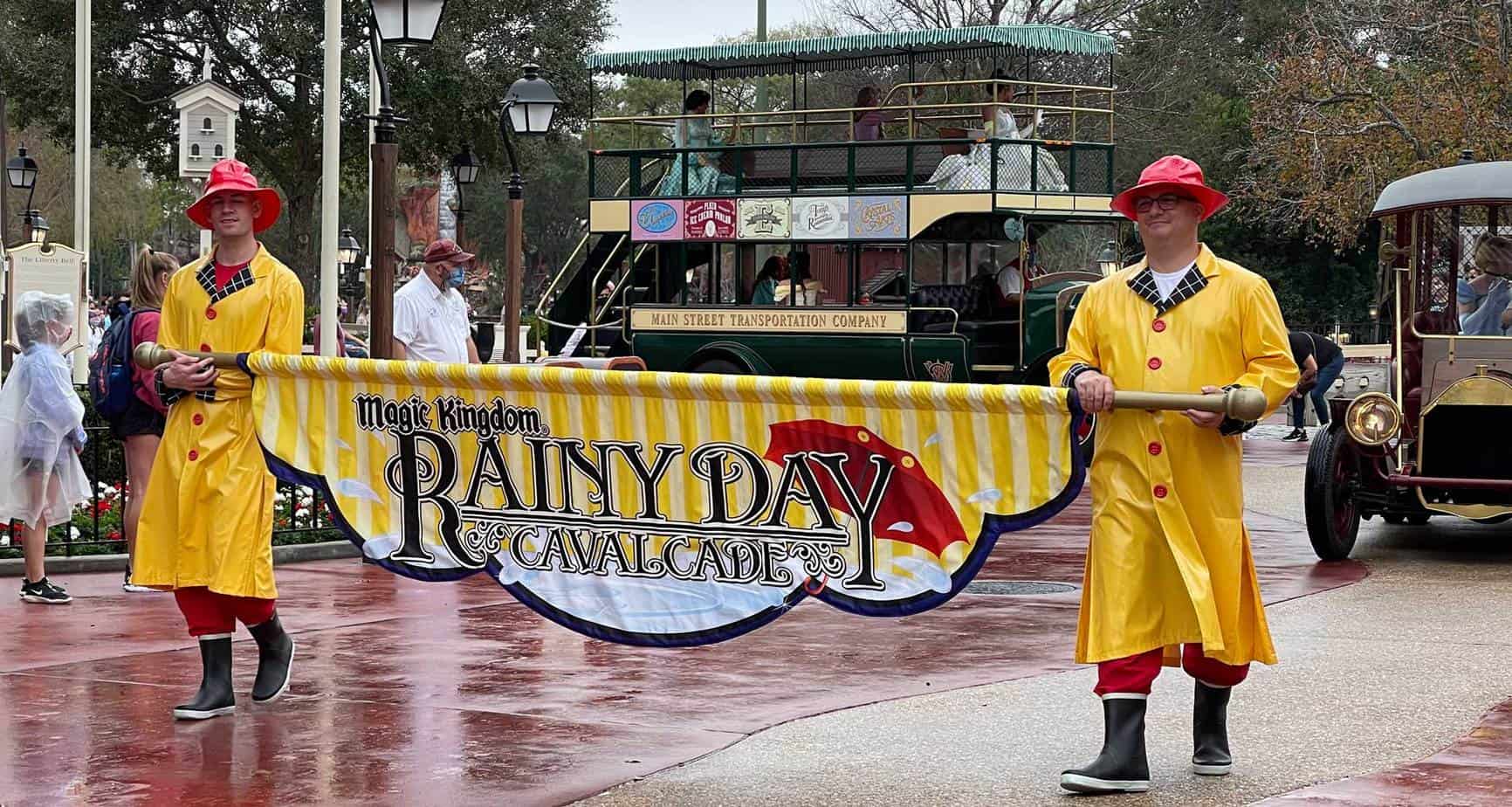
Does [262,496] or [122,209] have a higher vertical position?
[122,209]

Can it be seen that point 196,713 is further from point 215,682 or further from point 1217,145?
point 1217,145

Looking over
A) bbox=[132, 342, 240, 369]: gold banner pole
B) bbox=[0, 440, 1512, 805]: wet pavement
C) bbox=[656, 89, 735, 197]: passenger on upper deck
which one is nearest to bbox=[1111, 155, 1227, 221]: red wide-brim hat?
bbox=[0, 440, 1512, 805]: wet pavement

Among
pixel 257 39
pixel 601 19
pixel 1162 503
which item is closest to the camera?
pixel 1162 503

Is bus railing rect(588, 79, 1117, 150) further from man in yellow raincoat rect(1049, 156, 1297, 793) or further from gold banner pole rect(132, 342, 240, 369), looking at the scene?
man in yellow raincoat rect(1049, 156, 1297, 793)

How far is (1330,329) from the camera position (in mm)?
44406

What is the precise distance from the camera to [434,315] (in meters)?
11.5

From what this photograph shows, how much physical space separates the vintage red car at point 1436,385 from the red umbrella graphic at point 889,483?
21.4 ft

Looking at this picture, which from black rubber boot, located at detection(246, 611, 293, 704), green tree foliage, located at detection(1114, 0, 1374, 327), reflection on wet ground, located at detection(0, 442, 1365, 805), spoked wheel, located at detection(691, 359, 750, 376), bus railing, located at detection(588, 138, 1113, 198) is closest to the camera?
reflection on wet ground, located at detection(0, 442, 1365, 805)

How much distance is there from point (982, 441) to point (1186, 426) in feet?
1.97

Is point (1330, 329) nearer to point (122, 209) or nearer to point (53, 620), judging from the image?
point (53, 620)

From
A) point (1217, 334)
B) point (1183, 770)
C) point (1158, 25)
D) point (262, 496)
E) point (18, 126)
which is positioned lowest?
point (1183, 770)

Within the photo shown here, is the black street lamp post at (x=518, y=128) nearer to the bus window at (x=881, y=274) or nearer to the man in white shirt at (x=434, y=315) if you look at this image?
the bus window at (x=881, y=274)

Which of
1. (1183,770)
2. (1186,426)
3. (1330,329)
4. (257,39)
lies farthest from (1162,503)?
(1330,329)

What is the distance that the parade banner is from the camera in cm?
606
